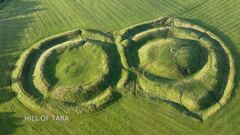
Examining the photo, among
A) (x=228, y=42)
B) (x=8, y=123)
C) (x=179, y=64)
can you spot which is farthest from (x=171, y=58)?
(x=8, y=123)

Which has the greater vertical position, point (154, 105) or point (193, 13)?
point (193, 13)

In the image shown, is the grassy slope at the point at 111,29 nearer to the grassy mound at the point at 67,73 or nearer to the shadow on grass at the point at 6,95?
the shadow on grass at the point at 6,95

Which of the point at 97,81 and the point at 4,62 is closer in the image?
the point at 97,81

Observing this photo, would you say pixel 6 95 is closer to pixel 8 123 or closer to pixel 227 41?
pixel 8 123

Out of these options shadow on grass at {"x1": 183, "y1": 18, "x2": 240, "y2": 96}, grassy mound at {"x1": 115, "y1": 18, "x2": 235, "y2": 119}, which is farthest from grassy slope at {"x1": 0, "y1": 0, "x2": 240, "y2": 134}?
grassy mound at {"x1": 115, "y1": 18, "x2": 235, "y2": 119}

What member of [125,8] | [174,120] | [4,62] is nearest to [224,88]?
[174,120]

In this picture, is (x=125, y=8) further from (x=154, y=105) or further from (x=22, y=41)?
(x=154, y=105)
